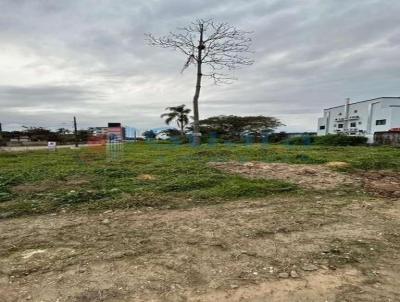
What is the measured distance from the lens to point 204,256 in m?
2.92

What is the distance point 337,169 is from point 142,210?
4834 millimetres

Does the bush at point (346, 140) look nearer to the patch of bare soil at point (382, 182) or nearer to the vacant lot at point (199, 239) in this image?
the patch of bare soil at point (382, 182)

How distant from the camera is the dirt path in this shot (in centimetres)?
236

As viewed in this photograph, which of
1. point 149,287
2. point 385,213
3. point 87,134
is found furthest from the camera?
point 87,134

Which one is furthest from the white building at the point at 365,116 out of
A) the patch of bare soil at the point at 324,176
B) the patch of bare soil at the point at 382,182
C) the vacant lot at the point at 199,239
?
the vacant lot at the point at 199,239

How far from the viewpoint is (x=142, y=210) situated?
14.5 ft

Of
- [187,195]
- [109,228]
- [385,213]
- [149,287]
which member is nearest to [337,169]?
[385,213]

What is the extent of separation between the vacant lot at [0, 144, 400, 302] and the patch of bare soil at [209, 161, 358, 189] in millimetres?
76

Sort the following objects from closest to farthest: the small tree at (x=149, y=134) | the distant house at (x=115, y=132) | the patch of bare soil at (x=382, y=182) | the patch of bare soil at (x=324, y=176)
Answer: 1. the patch of bare soil at (x=382, y=182)
2. the patch of bare soil at (x=324, y=176)
3. the distant house at (x=115, y=132)
4. the small tree at (x=149, y=134)

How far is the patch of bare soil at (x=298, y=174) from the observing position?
20.1ft

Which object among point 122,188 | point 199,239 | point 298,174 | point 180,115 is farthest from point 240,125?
point 199,239

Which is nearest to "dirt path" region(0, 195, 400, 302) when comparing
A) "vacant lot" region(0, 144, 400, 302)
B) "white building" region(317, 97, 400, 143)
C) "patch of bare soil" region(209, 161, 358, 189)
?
"vacant lot" region(0, 144, 400, 302)

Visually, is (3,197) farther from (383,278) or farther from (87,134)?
(87,134)

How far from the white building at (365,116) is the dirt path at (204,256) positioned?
30619 mm
